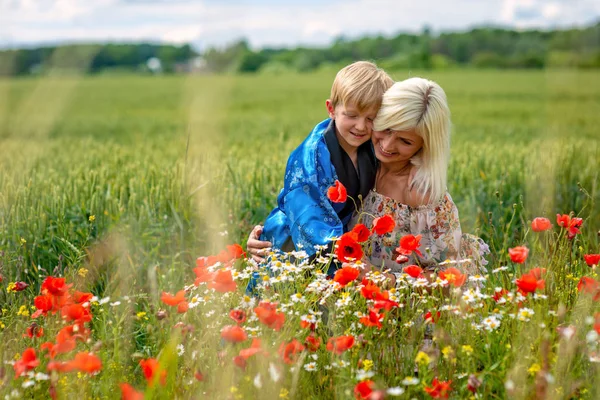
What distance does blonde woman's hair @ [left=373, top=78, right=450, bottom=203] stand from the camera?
3477 mm

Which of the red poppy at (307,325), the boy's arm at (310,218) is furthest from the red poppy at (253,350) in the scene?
the boy's arm at (310,218)

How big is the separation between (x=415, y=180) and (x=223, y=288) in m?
1.56

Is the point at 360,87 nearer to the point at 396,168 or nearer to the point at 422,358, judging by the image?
the point at 396,168

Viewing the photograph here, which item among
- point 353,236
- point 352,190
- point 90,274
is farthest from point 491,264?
point 90,274

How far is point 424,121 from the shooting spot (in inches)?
139

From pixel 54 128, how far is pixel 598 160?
10381mm

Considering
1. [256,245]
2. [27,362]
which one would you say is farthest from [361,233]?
[27,362]

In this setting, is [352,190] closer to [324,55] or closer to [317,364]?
[317,364]

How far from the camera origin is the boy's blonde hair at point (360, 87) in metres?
3.54

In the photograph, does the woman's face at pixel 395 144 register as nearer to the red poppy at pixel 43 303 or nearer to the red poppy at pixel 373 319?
the red poppy at pixel 373 319

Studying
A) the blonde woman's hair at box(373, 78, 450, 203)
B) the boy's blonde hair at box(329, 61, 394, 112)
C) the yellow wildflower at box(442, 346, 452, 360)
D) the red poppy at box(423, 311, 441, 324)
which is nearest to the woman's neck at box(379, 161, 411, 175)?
the blonde woman's hair at box(373, 78, 450, 203)

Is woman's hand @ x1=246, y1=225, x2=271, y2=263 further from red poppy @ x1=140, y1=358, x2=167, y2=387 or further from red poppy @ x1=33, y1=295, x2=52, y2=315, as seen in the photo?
red poppy @ x1=140, y1=358, x2=167, y2=387

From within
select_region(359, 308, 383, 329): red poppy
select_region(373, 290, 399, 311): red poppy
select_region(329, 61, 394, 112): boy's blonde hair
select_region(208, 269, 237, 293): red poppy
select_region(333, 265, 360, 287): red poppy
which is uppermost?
select_region(329, 61, 394, 112): boy's blonde hair

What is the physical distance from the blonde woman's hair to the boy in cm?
11
